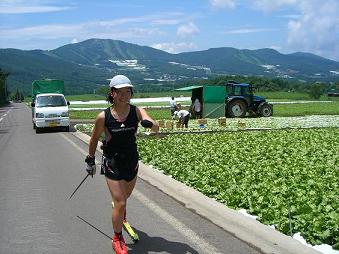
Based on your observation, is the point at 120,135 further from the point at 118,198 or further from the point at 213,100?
the point at 213,100

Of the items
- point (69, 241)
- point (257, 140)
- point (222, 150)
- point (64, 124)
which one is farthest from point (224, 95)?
point (69, 241)

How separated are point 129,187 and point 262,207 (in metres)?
2.48

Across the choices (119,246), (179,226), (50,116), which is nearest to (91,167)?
(119,246)

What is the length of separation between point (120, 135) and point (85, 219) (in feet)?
7.72

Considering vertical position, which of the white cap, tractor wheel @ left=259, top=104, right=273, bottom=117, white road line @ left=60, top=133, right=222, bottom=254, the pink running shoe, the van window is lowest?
tractor wheel @ left=259, top=104, right=273, bottom=117

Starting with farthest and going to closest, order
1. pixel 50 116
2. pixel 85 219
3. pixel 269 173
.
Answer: pixel 50 116 < pixel 269 173 < pixel 85 219

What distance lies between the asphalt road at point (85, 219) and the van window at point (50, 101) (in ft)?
48.6

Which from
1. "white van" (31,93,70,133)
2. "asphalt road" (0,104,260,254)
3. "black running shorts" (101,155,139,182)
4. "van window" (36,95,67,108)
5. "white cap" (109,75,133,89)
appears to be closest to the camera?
"white cap" (109,75,133,89)

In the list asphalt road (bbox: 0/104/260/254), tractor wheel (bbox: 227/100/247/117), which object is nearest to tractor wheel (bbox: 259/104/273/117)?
tractor wheel (bbox: 227/100/247/117)

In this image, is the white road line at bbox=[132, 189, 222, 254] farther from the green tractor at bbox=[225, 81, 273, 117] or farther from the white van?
the green tractor at bbox=[225, 81, 273, 117]

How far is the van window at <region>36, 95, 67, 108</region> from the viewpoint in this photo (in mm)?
26766

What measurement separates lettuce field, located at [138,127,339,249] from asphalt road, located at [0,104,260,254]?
819mm

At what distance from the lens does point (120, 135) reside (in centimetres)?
559

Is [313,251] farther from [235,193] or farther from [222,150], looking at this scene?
[222,150]
